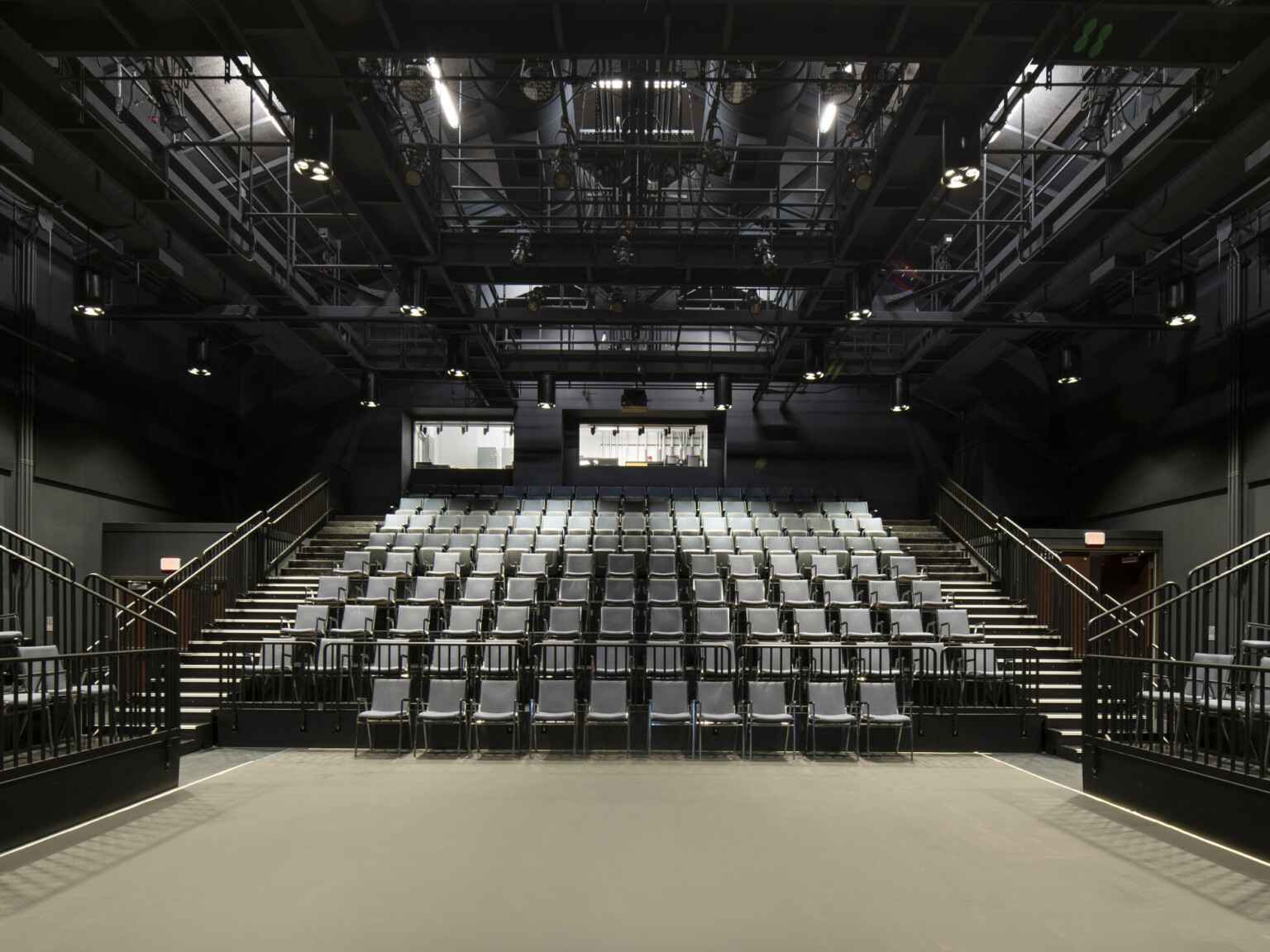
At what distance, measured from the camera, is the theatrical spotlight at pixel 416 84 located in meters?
7.16

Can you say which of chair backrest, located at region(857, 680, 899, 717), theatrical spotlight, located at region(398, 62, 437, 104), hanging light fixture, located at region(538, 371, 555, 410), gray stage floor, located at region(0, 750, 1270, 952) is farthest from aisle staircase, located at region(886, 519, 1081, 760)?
theatrical spotlight, located at region(398, 62, 437, 104)

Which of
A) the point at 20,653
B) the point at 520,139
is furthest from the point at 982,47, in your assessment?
the point at 20,653

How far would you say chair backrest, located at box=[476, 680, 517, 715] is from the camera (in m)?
8.95

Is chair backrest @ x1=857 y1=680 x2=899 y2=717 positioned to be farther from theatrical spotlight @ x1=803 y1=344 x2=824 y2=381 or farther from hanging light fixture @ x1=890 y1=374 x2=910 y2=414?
hanging light fixture @ x1=890 y1=374 x2=910 y2=414

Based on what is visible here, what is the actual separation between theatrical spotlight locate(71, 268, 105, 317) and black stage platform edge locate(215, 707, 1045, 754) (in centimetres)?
515

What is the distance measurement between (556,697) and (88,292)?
740 cm

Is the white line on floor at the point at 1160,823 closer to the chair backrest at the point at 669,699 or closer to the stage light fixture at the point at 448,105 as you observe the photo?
the chair backrest at the point at 669,699

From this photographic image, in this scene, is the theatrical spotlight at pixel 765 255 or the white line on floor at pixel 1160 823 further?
the theatrical spotlight at pixel 765 255

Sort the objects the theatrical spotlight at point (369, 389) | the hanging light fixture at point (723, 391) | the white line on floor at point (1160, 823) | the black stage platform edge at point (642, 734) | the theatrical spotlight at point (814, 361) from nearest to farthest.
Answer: the white line on floor at point (1160, 823) → the black stage platform edge at point (642, 734) → the theatrical spotlight at point (814, 361) → the theatrical spotlight at point (369, 389) → the hanging light fixture at point (723, 391)

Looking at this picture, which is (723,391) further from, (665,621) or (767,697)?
(767,697)

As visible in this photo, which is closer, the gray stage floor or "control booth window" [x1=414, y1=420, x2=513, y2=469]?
the gray stage floor

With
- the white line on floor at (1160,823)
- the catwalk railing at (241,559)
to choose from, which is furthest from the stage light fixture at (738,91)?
the catwalk railing at (241,559)

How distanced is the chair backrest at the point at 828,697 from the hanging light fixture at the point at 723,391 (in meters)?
8.11

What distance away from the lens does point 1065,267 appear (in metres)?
10.4
